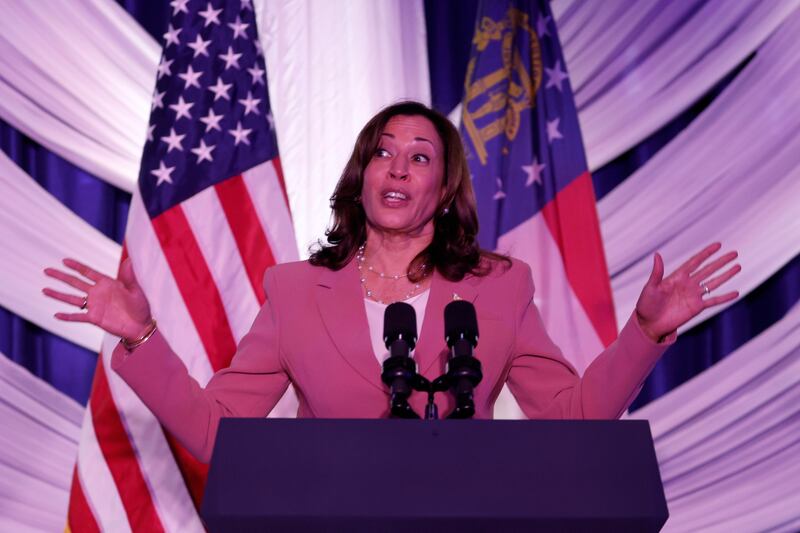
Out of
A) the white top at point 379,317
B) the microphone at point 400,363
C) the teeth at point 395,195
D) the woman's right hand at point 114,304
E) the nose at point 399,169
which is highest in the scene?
the nose at point 399,169

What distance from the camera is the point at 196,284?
2.89 metres

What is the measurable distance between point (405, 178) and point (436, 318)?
15.5 inches

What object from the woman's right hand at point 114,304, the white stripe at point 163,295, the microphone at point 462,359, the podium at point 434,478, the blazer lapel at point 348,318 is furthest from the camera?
the white stripe at point 163,295

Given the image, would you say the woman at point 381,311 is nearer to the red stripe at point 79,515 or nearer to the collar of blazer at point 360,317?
the collar of blazer at point 360,317

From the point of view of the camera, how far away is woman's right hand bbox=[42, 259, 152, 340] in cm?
153

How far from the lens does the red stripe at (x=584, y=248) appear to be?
3.02 metres

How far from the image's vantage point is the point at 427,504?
3.36 feet

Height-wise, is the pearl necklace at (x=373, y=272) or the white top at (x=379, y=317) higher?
the pearl necklace at (x=373, y=272)

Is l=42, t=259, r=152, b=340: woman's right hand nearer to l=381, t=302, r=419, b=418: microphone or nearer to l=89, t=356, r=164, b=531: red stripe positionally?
l=381, t=302, r=419, b=418: microphone

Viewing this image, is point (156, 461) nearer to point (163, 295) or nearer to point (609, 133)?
point (163, 295)

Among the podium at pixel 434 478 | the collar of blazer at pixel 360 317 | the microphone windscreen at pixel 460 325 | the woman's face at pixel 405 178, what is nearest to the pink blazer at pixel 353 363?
the collar of blazer at pixel 360 317

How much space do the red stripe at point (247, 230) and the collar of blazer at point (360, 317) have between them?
1.00 meters

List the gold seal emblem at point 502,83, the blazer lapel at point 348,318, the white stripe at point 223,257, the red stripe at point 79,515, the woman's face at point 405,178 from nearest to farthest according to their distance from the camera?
the blazer lapel at point 348,318 → the woman's face at point 405,178 → the red stripe at point 79,515 → the white stripe at point 223,257 → the gold seal emblem at point 502,83

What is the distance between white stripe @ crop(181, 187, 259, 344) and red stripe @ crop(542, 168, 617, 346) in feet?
3.41
